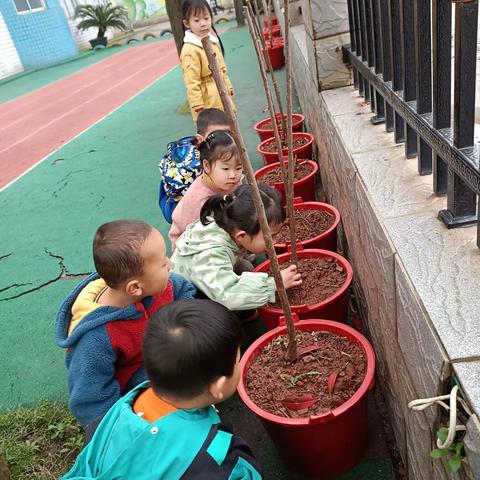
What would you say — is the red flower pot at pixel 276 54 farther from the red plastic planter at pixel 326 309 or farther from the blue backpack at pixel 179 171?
the red plastic planter at pixel 326 309

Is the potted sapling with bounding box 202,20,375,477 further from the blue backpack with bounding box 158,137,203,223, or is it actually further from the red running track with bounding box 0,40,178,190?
the red running track with bounding box 0,40,178,190

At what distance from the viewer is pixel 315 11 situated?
3066 mm

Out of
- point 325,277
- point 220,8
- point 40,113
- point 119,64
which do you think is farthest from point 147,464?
point 220,8

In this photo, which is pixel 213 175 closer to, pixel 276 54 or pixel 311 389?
pixel 311 389

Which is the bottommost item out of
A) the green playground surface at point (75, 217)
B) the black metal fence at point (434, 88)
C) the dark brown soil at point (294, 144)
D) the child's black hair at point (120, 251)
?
the green playground surface at point (75, 217)

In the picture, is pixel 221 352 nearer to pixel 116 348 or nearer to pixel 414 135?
pixel 116 348

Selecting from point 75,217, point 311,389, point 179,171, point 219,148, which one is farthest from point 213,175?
point 75,217

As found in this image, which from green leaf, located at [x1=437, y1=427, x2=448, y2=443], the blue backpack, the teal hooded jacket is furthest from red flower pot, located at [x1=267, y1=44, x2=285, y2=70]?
green leaf, located at [x1=437, y1=427, x2=448, y2=443]

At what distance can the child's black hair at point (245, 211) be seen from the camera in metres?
2.10

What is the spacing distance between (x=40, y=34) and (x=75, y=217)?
60.2ft

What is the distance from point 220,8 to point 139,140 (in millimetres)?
16832

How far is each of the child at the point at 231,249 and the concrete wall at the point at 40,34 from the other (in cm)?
2024

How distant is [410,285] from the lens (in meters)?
1.25

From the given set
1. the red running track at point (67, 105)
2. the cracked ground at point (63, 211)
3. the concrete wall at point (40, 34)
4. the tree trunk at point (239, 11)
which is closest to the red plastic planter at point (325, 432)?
the cracked ground at point (63, 211)
